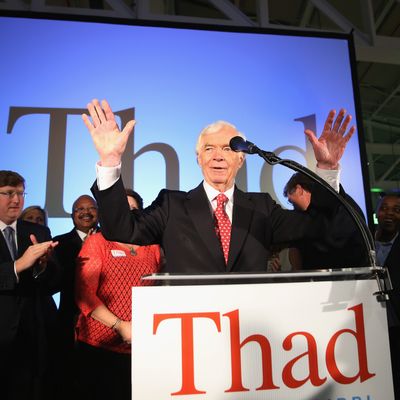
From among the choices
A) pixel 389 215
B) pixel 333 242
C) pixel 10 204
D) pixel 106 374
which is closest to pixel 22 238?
pixel 10 204

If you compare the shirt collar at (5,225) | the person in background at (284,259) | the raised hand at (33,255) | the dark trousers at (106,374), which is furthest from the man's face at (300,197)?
the shirt collar at (5,225)

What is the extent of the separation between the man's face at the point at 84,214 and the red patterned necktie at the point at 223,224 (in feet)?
3.38

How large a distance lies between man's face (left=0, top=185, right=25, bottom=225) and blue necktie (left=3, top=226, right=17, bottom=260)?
0.03m

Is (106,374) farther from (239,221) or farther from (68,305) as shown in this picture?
(239,221)

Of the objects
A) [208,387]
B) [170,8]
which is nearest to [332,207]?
[208,387]

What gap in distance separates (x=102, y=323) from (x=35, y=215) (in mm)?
1054

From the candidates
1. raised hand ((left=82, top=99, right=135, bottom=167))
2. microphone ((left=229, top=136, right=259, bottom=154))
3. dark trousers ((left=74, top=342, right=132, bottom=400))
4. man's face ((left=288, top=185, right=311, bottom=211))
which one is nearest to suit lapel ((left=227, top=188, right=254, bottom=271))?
microphone ((left=229, top=136, right=259, bottom=154))

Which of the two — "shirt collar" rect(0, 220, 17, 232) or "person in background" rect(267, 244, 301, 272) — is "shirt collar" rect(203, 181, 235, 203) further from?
"shirt collar" rect(0, 220, 17, 232)

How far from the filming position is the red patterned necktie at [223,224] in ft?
4.75

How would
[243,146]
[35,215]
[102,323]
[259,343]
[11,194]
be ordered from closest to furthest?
[259,343], [243,146], [102,323], [11,194], [35,215]

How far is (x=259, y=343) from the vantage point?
0.88 m

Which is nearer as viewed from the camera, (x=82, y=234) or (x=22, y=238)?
(x=22, y=238)

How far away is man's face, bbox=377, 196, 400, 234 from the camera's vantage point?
2355 mm

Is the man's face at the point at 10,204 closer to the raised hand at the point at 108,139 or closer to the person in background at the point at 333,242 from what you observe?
the raised hand at the point at 108,139
